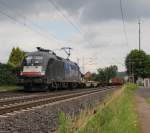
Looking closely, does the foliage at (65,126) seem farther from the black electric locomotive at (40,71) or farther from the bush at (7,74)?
the bush at (7,74)

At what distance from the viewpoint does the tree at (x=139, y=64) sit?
15500 cm

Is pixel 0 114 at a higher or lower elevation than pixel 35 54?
lower

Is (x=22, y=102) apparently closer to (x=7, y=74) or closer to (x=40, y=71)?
(x=40, y=71)

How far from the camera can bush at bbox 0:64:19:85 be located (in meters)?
50.2

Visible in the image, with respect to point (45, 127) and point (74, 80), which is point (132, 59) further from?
point (45, 127)

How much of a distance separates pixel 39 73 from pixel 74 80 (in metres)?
17.0

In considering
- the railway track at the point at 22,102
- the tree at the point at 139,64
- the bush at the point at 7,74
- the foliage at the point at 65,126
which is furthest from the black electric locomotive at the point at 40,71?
the tree at the point at 139,64

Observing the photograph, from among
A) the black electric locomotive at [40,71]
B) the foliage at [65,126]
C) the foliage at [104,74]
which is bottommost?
the foliage at [65,126]

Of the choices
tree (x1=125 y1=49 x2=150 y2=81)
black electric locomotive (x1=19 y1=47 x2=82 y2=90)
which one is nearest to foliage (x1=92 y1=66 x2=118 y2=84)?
tree (x1=125 y1=49 x2=150 y2=81)

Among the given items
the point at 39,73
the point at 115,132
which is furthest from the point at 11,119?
the point at 39,73

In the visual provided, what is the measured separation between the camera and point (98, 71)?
6757 inches

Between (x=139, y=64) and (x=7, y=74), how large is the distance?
111127mm

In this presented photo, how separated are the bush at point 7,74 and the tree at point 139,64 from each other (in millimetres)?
103730

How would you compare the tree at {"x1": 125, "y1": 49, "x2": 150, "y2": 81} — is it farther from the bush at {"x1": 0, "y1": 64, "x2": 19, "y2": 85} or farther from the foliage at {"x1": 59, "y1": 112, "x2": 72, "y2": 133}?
the foliage at {"x1": 59, "y1": 112, "x2": 72, "y2": 133}
